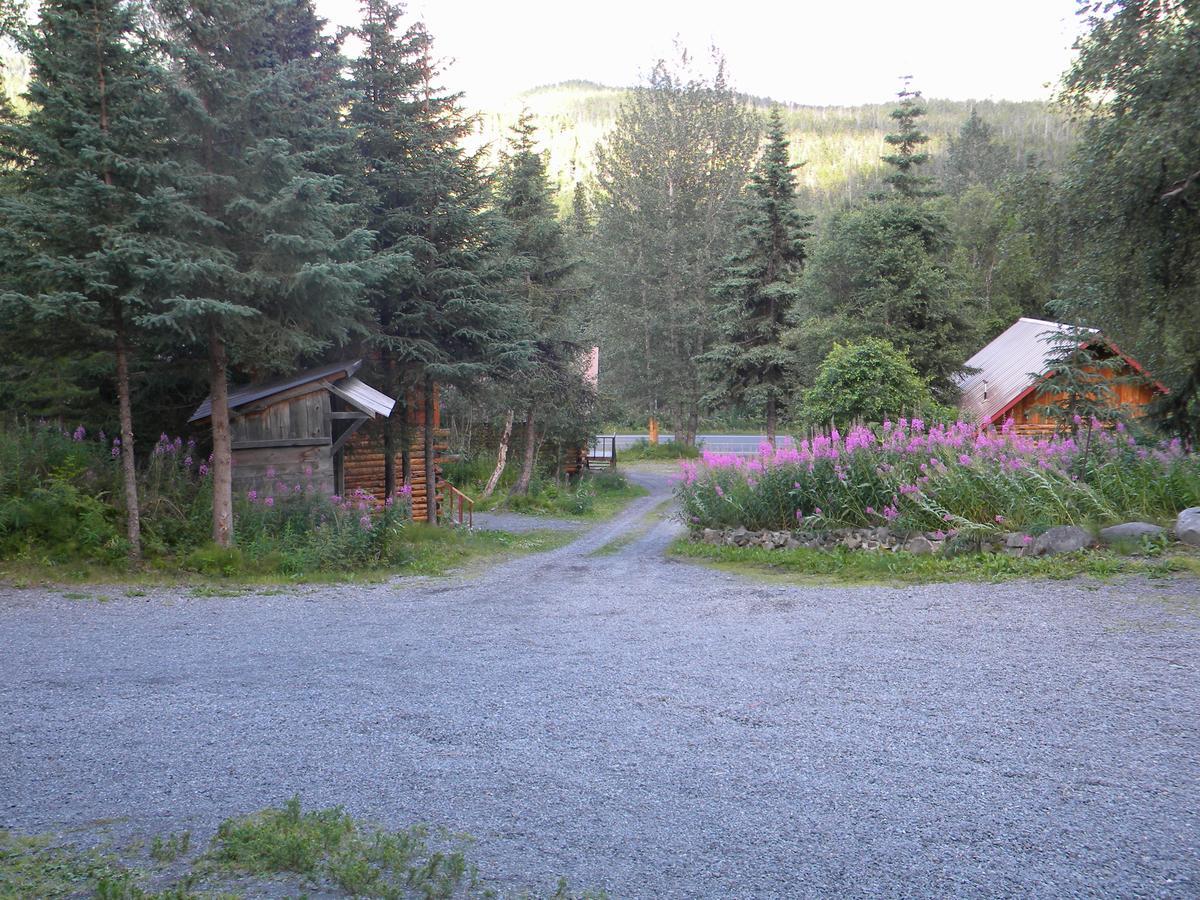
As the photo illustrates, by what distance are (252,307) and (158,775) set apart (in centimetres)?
776

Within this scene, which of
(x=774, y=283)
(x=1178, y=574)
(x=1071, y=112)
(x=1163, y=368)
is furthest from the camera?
(x=774, y=283)

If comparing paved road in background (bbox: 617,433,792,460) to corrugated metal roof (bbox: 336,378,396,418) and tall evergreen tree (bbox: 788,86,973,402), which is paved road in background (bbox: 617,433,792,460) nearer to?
tall evergreen tree (bbox: 788,86,973,402)

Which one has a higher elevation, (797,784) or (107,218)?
(107,218)

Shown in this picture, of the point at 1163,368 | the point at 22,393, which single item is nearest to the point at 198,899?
the point at 22,393

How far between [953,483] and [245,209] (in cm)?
955

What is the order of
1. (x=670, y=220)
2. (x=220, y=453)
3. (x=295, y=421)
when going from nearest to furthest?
(x=220, y=453) → (x=295, y=421) → (x=670, y=220)

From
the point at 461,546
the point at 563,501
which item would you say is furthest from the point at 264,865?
the point at 563,501

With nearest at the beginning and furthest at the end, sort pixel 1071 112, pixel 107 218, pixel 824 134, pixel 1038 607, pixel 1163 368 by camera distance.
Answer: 1. pixel 1038 607
2. pixel 107 218
3. pixel 1071 112
4. pixel 1163 368
5. pixel 824 134

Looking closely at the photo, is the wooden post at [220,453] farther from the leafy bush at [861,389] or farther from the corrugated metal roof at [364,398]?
the leafy bush at [861,389]

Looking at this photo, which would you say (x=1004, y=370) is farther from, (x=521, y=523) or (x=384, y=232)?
(x=384, y=232)

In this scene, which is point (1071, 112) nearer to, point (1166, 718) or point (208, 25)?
point (1166, 718)

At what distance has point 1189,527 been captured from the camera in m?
9.19

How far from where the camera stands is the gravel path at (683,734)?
3.68 metres

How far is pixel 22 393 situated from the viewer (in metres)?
13.6
